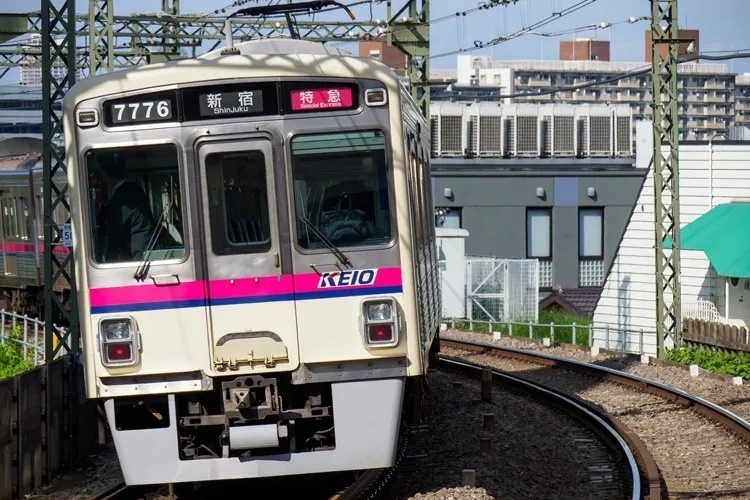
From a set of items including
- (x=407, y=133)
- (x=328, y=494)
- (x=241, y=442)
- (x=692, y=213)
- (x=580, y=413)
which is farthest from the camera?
(x=692, y=213)

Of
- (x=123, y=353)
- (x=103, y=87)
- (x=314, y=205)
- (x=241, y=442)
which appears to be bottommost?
(x=241, y=442)

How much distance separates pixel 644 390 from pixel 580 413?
2.32 meters

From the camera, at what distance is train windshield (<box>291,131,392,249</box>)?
327 inches

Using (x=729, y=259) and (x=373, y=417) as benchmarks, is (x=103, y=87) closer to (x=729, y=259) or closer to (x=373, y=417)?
(x=373, y=417)

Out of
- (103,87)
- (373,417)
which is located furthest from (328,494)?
(103,87)

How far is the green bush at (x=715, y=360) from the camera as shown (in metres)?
18.4

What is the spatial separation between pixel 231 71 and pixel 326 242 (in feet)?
4.11

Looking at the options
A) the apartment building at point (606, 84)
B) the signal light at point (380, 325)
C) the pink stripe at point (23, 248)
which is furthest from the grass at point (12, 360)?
the apartment building at point (606, 84)

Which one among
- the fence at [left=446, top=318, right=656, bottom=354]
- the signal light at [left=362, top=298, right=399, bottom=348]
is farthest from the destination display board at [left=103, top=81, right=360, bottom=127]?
the fence at [left=446, top=318, right=656, bottom=354]

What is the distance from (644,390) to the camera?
51.6 ft

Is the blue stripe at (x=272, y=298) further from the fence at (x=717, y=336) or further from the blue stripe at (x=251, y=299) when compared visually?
the fence at (x=717, y=336)

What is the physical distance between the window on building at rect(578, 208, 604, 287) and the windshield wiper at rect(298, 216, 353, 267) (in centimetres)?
3763

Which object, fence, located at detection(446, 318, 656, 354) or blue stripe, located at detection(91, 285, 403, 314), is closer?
blue stripe, located at detection(91, 285, 403, 314)

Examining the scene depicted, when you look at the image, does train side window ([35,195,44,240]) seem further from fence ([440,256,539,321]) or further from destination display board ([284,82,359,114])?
destination display board ([284,82,359,114])
